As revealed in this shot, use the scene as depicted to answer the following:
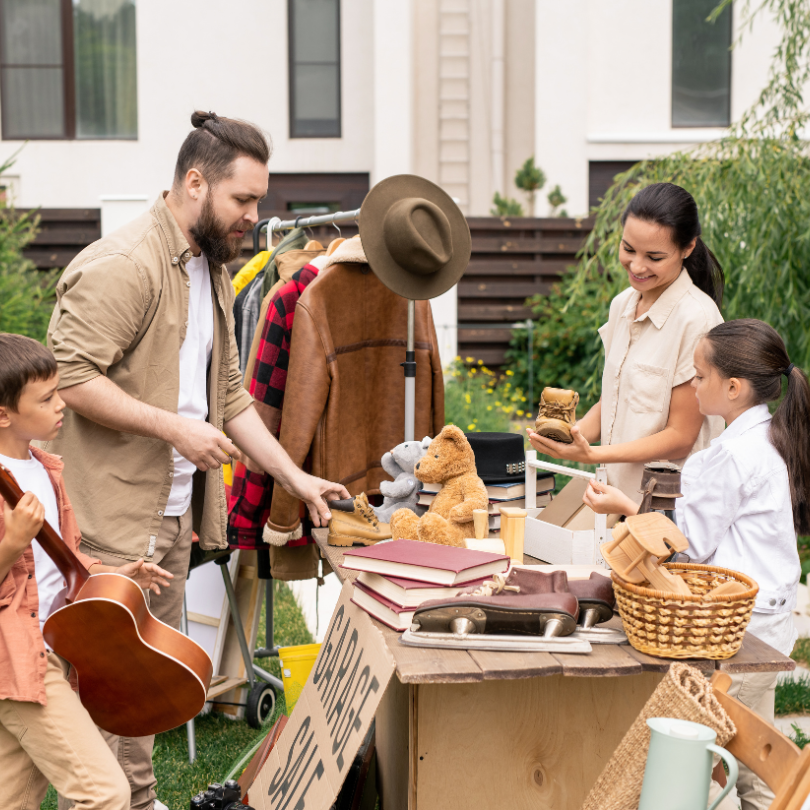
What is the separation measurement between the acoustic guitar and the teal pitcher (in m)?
1.12

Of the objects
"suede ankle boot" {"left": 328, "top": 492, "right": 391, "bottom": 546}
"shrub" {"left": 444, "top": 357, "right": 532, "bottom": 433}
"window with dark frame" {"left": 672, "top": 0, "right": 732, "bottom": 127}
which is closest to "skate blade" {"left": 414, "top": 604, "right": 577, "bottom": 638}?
"suede ankle boot" {"left": 328, "top": 492, "right": 391, "bottom": 546}

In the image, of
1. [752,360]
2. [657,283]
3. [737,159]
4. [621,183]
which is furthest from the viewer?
[621,183]

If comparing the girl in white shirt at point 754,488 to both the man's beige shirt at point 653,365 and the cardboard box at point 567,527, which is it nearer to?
the cardboard box at point 567,527

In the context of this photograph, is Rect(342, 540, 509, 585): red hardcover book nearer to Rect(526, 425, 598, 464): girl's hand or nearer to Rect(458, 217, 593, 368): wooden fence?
Rect(526, 425, 598, 464): girl's hand

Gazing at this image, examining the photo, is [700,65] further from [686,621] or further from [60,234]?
[686,621]

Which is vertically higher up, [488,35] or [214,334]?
[488,35]

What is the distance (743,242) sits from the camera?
5.32 m

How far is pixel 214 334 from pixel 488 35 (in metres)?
10.1

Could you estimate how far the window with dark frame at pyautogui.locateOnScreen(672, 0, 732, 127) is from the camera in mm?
10594

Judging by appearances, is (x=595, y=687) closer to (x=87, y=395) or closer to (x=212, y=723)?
(x=87, y=395)

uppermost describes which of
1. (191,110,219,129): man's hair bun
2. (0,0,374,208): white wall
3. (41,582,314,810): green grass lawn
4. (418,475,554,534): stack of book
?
(0,0,374,208): white wall

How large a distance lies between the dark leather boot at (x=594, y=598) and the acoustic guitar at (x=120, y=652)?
91cm

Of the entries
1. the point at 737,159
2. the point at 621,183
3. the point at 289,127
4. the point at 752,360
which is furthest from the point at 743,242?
the point at 289,127

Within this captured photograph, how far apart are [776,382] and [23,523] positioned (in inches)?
69.7
